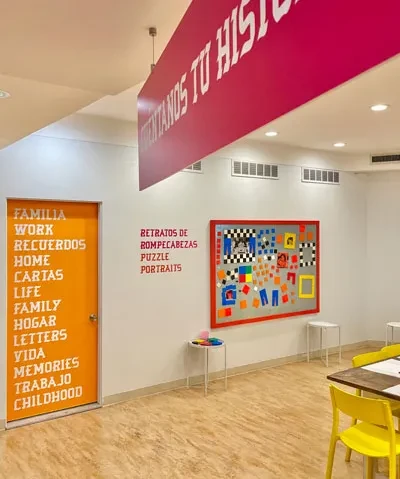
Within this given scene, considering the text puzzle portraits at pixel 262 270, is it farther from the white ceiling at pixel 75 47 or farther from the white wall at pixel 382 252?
the white ceiling at pixel 75 47

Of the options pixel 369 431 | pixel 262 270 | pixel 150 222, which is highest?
pixel 150 222

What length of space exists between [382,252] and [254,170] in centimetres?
271

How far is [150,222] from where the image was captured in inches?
198

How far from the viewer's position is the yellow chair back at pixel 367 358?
3.53 m

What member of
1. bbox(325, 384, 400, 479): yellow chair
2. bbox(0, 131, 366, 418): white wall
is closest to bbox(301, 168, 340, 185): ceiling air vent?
bbox(0, 131, 366, 418): white wall

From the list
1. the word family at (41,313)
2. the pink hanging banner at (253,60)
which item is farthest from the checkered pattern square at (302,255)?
the pink hanging banner at (253,60)

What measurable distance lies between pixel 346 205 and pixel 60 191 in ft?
14.4

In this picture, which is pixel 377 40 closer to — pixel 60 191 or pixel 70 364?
pixel 60 191

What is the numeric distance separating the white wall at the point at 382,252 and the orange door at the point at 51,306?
179 inches

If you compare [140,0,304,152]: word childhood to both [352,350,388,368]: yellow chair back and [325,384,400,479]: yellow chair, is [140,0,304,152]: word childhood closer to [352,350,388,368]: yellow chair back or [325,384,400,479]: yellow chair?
[325,384,400,479]: yellow chair

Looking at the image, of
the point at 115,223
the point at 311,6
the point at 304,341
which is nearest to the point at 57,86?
the point at 311,6

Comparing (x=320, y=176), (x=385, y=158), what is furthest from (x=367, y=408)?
(x=385, y=158)

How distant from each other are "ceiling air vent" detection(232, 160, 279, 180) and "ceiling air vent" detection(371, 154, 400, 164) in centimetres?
161

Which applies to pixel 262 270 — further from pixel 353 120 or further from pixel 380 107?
pixel 380 107
